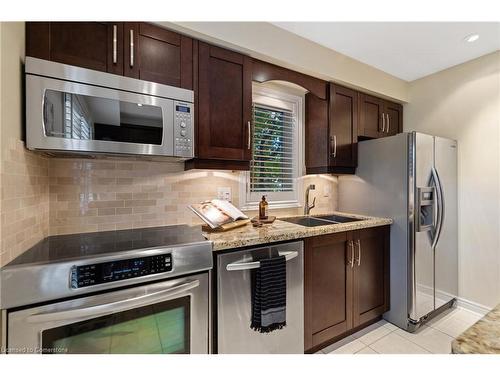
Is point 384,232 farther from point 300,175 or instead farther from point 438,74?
point 438,74

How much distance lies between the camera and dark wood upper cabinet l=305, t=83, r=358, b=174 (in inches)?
87.0

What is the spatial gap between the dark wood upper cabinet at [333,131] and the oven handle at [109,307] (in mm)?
1715

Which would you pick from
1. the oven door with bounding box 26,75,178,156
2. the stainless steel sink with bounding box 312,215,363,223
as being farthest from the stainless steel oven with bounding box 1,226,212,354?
the stainless steel sink with bounding box 312,215,363,223

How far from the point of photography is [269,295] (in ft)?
4.42

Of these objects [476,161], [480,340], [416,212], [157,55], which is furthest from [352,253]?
[157,55]

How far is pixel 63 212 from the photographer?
54.7 inches

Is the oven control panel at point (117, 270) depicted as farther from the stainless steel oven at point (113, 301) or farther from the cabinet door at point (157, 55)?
the cabinet door at point (157, 55)

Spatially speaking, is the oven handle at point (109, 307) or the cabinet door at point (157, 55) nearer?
the oven handle at point (109, 307)

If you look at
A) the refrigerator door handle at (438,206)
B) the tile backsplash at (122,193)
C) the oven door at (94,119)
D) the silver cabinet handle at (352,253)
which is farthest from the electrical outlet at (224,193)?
the refrigerator door handle at (438,206)

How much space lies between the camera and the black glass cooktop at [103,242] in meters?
0.98

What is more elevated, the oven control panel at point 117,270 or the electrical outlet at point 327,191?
the electrical outlet at point 327,191

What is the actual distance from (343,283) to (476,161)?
1.85 metres

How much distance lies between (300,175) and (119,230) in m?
1.75

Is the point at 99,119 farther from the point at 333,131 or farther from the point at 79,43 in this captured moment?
the point at 333,131
